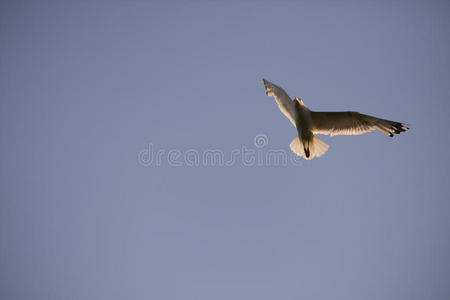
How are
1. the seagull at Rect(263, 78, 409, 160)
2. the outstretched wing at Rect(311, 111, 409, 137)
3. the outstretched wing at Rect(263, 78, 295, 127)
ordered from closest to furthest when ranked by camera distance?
the outstretched wing at Rect(263, 78, 295, 127), the seagull at Rect(263, 78, 409, 160), the outstretched wing at Rect(311, 111, 409, 137)

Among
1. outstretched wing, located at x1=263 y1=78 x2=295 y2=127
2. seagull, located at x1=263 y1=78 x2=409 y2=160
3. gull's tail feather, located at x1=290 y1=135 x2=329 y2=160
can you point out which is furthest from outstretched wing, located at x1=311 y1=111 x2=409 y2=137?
outstretched wing, located at x1=263 y1=78 x2=295 y2=127

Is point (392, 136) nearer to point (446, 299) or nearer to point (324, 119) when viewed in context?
point (324, 119)

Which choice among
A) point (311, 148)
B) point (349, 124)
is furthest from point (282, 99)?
point (349, 124)

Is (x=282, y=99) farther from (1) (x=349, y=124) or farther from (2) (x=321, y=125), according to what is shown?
(1) (x=349, y=124)

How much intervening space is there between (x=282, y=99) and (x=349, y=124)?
178 centimetres

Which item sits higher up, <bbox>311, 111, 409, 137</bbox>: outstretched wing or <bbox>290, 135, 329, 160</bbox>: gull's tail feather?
<bbox>311, 111, 409, 137</bbox>: outstretched wing

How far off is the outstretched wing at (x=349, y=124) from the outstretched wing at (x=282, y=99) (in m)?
0.62

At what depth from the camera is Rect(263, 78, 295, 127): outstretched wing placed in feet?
17.1

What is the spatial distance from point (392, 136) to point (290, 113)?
2.04 meters

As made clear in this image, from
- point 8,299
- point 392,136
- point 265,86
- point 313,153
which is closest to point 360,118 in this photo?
point 392,136

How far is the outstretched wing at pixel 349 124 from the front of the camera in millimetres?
5984

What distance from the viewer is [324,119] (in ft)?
20.2

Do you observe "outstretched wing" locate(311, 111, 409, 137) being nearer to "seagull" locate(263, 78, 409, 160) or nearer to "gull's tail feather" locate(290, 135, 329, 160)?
"seagull" locate(263, 78, 409, 160)

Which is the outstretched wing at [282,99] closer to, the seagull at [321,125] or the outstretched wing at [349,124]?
the seagull at [321,125]
